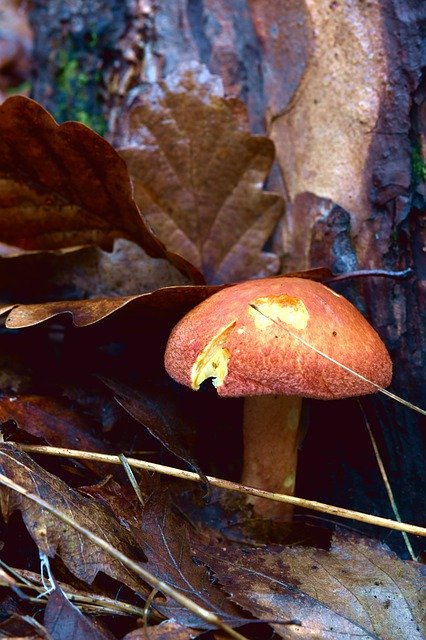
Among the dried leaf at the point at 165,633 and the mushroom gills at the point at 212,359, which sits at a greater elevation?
the mushroom gills at the point at 212,359

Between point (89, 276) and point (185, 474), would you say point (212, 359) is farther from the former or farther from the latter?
point (89, 276)

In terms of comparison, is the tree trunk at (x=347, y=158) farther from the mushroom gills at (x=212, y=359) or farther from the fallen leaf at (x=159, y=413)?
the mushroom gills at (x=212, y=359)

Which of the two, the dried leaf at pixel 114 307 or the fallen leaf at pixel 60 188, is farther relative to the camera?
the fallen leaf at pixel 60 188

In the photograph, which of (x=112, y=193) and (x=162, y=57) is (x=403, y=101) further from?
(x=162, y=57)

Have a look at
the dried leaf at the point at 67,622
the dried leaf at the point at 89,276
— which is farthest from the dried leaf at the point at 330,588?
the dried leaf at the point at 89,276

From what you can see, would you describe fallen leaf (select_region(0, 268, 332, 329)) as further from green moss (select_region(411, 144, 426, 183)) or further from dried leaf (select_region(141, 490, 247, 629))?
dried leaf (select_region(141, 490, 247, 629))

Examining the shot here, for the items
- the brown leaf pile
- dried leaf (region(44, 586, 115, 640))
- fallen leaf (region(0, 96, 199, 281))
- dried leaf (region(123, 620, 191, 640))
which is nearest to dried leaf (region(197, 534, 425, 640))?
the brown leaf pile
